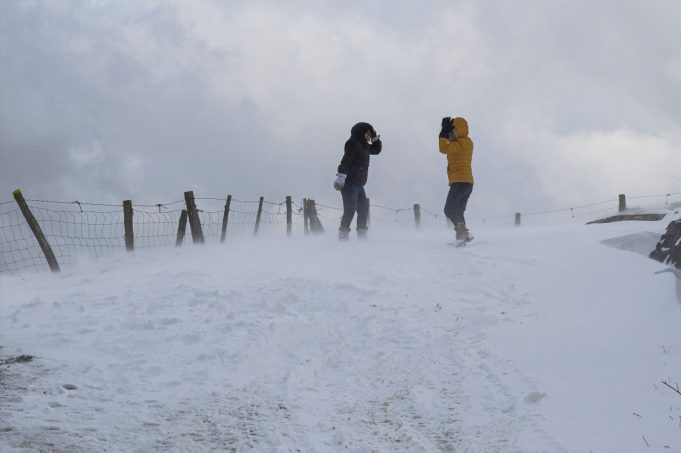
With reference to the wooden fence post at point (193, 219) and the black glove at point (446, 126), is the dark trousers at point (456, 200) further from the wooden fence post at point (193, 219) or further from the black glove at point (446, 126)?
the wooden fence post at point (193, 219)

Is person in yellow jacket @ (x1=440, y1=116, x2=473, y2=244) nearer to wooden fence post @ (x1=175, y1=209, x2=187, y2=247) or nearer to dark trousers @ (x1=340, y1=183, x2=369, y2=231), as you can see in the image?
dark trousers @ (x1=340, y1=183, x2=369, y2=231)

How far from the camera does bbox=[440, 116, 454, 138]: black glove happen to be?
1036 centimetres

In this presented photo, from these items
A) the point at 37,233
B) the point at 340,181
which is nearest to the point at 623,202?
the point at 340,181

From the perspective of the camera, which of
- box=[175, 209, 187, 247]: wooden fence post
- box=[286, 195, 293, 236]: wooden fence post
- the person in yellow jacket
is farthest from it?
box=[286, 195, 293, 236]: wooden fence post

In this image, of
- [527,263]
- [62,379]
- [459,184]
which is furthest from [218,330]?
[459,184]

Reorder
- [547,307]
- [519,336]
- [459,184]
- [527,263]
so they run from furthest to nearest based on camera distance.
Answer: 1. [459,184]
2. [527,263]
3. [547,307]
4. [519,336]

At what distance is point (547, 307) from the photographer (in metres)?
6.13

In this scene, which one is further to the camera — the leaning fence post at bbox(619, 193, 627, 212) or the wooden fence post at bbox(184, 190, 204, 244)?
the leaning fence post at bbox(619, 193, 627, 212)

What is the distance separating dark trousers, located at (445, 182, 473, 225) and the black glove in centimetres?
83

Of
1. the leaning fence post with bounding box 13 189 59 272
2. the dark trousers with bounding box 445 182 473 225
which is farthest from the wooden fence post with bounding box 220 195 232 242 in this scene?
the dark trousers with bounding box 445 182 473 225

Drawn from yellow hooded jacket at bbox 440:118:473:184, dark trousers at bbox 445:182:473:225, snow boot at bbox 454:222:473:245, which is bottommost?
snow boot at bbox 454:222:473:245

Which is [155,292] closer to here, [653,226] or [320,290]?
[320,290]

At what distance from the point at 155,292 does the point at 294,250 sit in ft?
12.3

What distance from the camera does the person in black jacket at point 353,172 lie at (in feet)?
36.2
